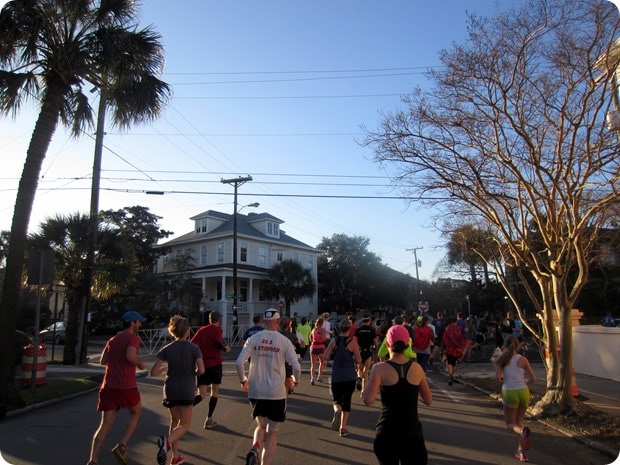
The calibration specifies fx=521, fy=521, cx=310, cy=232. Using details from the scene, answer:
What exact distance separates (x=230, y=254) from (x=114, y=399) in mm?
36923

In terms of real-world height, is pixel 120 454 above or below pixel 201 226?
below

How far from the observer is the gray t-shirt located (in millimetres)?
6207

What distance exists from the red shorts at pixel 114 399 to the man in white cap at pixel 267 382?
59.5 inches

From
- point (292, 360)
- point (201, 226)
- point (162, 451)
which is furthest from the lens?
point (201, 226)

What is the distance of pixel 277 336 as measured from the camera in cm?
608

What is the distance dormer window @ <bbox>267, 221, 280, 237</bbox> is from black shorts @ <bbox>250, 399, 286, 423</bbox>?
138ft

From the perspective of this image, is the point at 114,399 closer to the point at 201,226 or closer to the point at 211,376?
the point at 211,376

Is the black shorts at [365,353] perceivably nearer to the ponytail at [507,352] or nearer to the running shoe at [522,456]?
the ponytail at [507,352]

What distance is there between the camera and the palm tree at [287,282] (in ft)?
144

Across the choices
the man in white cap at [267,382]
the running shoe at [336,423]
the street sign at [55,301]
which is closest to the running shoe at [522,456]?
the running shoe at [336,423]

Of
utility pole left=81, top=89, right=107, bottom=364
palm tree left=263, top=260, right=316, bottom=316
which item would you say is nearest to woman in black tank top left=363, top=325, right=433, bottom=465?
utility pole left=81, top=89, right=107, bottom=364

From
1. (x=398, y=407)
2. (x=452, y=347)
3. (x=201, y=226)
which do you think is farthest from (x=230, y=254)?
(x=398, y=407)

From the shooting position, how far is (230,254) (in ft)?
141

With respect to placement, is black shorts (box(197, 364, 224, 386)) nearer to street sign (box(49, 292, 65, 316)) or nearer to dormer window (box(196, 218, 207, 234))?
street sign (box(49, 292, 65, 316))
